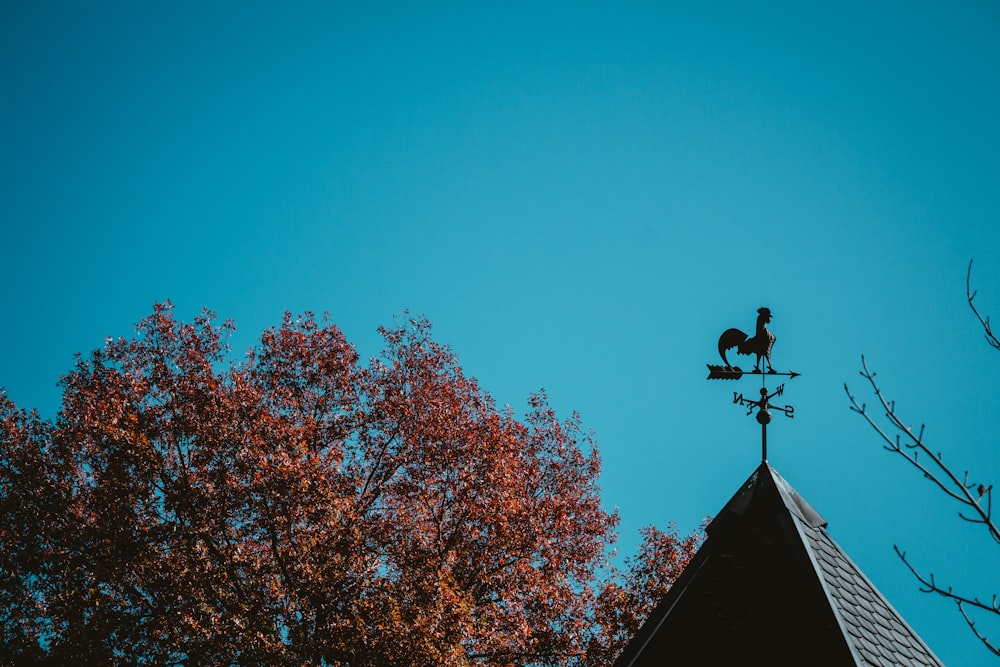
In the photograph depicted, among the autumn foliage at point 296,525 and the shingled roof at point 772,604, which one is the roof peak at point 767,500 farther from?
the autumn foliage at point 296,525

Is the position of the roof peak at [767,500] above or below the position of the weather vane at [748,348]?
below

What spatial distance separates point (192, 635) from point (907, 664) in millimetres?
9907

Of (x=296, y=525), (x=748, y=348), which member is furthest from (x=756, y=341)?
(x=296, y=525)

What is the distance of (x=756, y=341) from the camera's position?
Result: 722cm

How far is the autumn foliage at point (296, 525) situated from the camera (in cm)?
1315

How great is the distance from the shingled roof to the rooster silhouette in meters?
1.17

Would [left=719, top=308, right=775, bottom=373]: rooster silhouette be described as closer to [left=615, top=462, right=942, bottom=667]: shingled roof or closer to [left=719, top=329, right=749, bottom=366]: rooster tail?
[left=719, top=329, right=749, bottom=366]: rooster tail

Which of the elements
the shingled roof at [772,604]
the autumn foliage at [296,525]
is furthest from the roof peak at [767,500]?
the autumn foliage at [296,525]

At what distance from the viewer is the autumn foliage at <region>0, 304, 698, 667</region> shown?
13.1m

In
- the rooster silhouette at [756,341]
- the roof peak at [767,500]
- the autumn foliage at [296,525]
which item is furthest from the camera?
the autumn foliage at [296,525]

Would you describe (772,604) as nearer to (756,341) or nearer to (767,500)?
(767,500)

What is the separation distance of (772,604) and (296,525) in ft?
32.6

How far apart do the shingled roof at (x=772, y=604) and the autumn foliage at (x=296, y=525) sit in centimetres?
708

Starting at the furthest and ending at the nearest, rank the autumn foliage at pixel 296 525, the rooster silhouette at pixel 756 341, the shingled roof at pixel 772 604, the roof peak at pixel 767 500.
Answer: the autumn foliage at pixel 296 525 → the rooster silhouette at pixel 756 341 → the roof peak at pixel 767 500 → the shingled roof at pixel 772 604
